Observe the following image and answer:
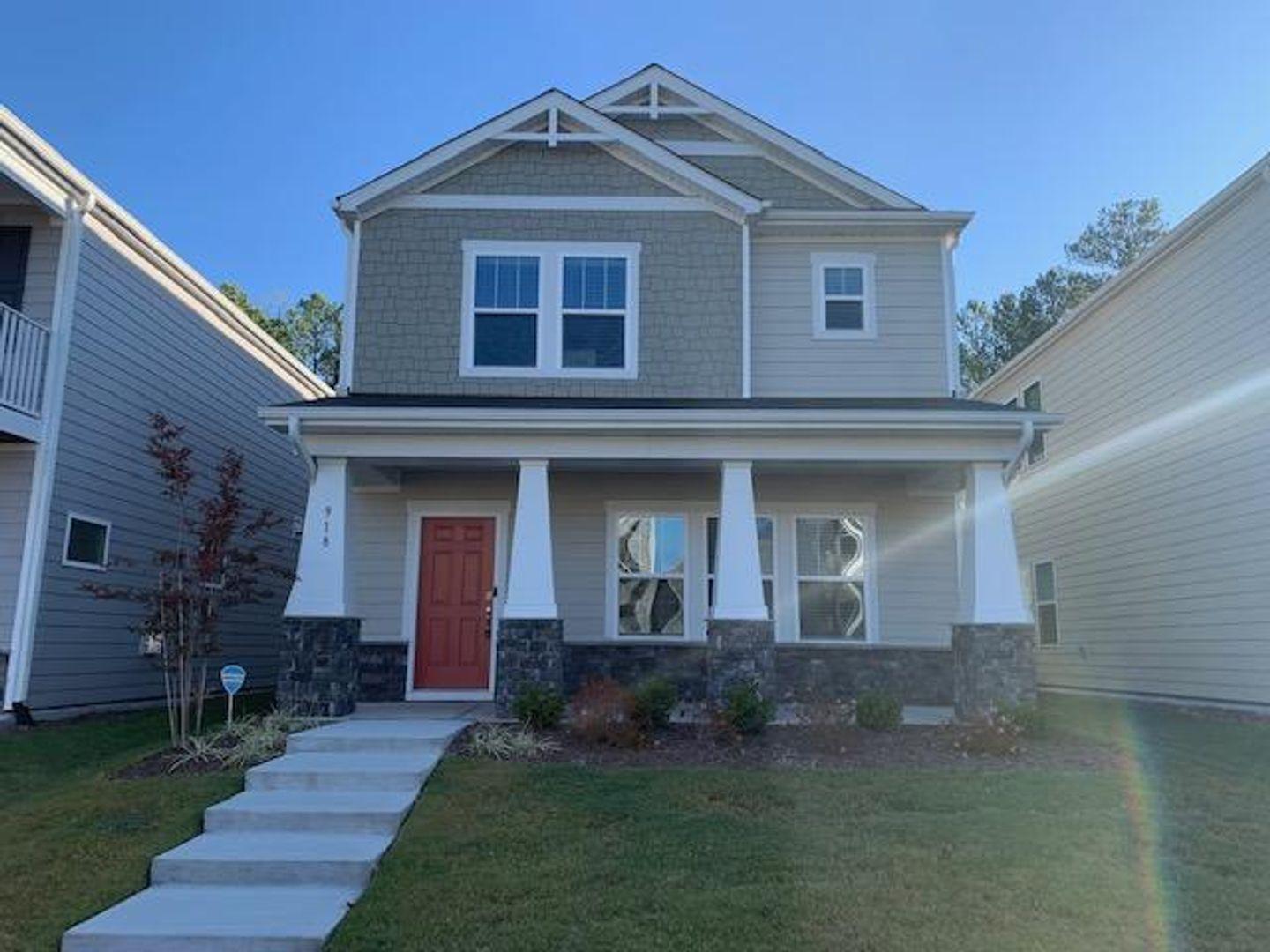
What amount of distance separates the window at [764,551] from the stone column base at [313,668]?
4298 mm

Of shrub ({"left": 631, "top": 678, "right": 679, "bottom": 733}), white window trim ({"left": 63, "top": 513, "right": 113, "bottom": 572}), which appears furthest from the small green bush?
white window trim ({"left": 63, "top": 513, "right": 113, "bottom": 572})

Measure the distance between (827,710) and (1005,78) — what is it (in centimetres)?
851

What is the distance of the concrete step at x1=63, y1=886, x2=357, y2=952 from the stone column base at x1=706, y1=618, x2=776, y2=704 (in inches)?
182

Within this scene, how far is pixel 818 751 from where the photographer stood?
8.23m

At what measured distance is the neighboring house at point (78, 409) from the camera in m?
10.3

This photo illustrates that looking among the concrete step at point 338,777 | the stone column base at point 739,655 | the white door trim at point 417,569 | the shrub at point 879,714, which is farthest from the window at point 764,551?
the concrete step at point 338,777

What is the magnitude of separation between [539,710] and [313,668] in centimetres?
238

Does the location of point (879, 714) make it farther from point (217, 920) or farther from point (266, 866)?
point (217, 920)

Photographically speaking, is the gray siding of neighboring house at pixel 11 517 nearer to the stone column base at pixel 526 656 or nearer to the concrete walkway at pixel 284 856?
the concrete walkway at pixel 284 856

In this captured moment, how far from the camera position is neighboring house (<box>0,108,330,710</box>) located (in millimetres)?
10328

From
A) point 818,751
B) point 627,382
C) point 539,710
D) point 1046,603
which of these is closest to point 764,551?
point 627,382

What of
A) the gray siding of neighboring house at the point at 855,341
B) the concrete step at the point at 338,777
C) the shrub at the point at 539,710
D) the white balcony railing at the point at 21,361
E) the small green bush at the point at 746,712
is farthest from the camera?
the gray siding of neighboring house at the point at 855,341

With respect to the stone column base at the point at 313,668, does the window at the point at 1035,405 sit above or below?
above

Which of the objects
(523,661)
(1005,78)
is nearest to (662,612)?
(523,661)
